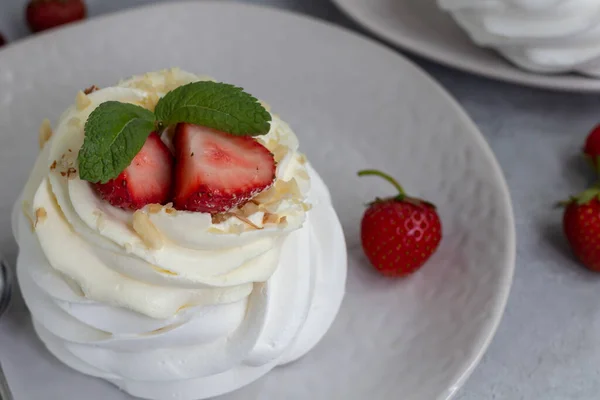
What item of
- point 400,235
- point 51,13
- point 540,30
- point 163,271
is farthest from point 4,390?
point 540,30

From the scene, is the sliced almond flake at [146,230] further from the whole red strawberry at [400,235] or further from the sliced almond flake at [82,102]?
the whole red strawberry at [400,235]

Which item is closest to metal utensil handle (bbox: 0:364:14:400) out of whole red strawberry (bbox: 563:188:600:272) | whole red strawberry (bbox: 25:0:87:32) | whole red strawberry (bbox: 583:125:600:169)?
whole red strawberry (bbox: 25:0:87:32)

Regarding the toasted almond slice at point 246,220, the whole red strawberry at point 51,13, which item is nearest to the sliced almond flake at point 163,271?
the toasted almond slice at point 246,220

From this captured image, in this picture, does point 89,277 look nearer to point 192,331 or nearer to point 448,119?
point 192,331

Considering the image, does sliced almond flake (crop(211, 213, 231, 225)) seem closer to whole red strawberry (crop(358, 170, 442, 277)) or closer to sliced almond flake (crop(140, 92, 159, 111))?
sliced almond flake (crop(140, 92, 159, 111))

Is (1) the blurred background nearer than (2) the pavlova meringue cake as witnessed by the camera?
No

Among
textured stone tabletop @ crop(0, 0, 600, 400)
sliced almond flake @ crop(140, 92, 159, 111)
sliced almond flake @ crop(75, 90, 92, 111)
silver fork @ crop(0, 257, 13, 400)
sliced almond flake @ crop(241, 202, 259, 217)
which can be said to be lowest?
textured stone tabletop @ crop(0, 0, 600, 400)

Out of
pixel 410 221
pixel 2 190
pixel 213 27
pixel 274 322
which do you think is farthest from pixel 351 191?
pixel 2 190
